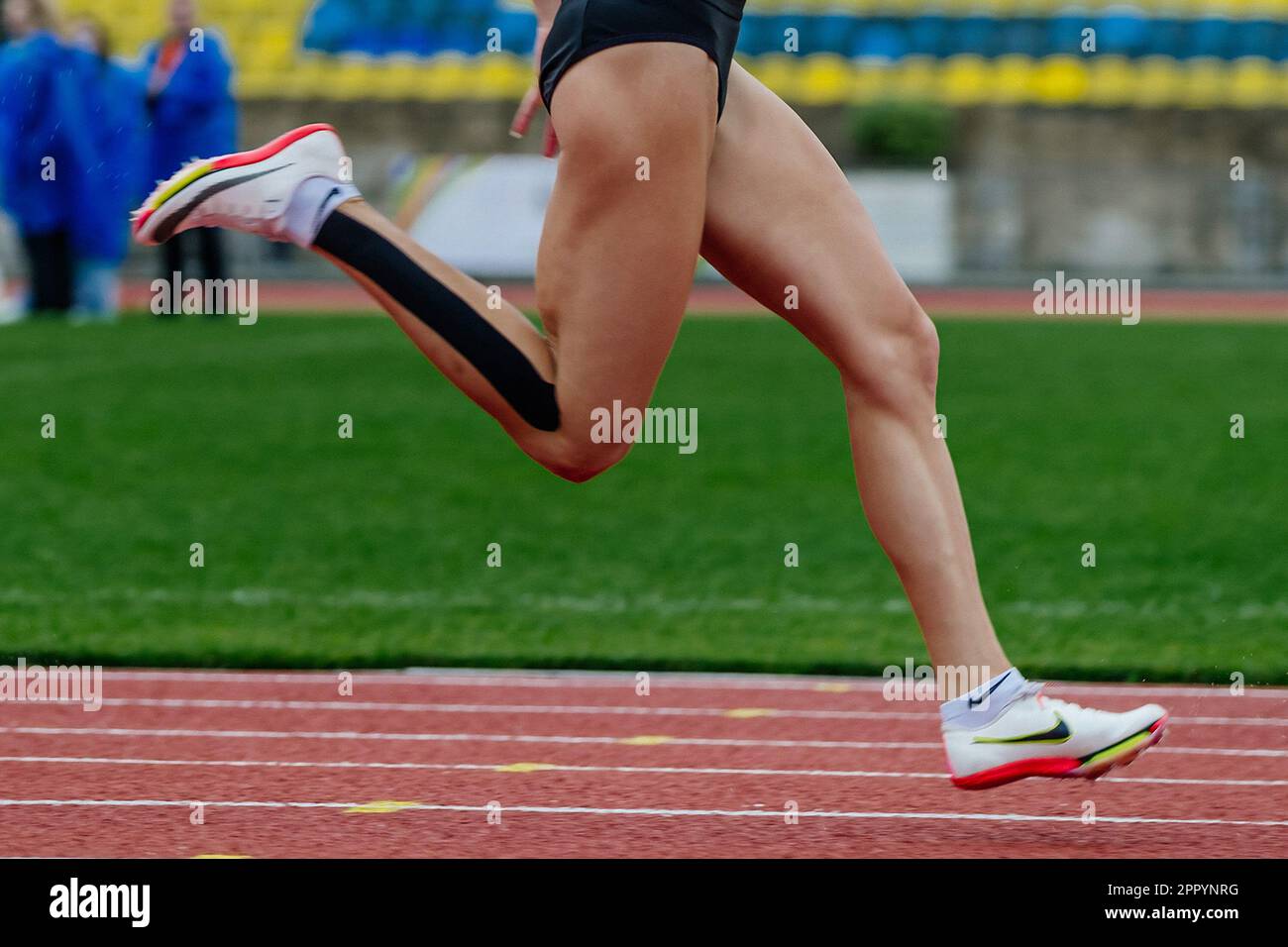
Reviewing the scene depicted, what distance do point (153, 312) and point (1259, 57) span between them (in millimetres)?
14319

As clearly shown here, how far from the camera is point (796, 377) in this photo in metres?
12.5

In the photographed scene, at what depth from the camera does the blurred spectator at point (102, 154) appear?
1596 centimetres

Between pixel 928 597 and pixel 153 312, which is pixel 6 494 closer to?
pixel 928 597

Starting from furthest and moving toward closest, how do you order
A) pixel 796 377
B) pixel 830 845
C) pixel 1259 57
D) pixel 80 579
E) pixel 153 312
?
pixel 1259 57 → pixel 153 312 → pixel 796 377 → pixel 80 579 → pixel 830 845

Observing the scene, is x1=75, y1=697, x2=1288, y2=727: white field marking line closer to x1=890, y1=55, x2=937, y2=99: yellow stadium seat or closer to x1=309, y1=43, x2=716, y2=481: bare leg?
x1=309, y1=43, x2=716, y2=481: bare leg

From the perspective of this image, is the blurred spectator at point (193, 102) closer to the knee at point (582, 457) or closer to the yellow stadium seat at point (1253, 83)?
the knee at point (582, 457)

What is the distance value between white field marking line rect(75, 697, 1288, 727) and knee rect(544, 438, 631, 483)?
134cm

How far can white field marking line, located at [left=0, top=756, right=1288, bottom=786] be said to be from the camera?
159 inches

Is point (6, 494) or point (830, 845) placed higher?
point (6, 494)

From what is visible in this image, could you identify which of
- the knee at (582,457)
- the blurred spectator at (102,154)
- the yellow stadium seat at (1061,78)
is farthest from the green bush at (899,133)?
the knee at (582,457)

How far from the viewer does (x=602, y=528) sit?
7.54 metres

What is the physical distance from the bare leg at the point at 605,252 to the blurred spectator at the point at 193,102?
12666 millimetres

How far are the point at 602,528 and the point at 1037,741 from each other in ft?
13.8

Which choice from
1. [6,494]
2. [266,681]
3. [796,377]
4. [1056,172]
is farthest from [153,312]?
[266,681]
